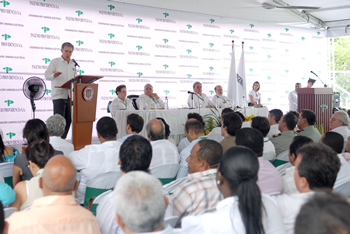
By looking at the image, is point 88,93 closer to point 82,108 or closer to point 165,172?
point 82,108

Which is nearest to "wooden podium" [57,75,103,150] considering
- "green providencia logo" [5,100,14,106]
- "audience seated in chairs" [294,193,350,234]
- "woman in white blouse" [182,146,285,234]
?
"green providencia logo" [5,100,14,106]

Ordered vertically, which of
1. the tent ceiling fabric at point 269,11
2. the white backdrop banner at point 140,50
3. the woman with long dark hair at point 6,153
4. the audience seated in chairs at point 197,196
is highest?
the tent ceiling fabric at point 269,11

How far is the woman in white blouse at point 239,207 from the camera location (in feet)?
4.08

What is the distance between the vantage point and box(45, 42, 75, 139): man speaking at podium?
4926 mm

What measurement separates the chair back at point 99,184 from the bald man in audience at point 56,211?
0.92 meters

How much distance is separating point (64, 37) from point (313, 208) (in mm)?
6309

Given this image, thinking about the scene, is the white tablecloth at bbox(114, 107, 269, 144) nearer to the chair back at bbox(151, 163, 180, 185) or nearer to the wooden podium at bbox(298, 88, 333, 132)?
the wooden podium at bbox(298, 88, 333, 132)

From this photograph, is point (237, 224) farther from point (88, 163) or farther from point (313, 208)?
point (88, 163)

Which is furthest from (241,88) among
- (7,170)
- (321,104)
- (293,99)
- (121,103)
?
(7,170)

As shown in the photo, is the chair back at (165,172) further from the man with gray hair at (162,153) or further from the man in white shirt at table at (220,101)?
the man in white shirt at table at (220,101)

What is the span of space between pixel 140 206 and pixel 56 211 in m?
0.43

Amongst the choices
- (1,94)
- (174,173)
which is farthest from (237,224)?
(1,94)

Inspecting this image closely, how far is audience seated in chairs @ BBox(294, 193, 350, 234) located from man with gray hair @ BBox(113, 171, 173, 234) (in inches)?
18.2

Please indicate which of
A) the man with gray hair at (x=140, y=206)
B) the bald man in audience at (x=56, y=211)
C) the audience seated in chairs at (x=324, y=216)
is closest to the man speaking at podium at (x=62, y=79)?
the bald man in audience at (x=56, y=211)
